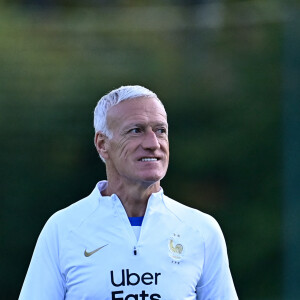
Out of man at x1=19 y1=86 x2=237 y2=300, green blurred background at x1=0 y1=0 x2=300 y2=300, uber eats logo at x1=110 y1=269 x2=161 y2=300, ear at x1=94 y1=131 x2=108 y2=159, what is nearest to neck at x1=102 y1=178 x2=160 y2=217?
man at x1=19 y1=86 x2=237 y2=300

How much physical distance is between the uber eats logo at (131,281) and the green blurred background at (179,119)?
5062mm

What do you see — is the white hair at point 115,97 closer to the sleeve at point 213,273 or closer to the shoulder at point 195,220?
the shoulder at point 195,220

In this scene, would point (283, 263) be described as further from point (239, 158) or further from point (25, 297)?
point (25, 297)

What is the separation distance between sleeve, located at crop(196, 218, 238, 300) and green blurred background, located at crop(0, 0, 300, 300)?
488cm

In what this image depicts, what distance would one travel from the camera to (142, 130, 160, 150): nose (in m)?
3.38

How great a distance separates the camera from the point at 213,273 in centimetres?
346

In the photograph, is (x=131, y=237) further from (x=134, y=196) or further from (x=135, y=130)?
(x=135, y=130)

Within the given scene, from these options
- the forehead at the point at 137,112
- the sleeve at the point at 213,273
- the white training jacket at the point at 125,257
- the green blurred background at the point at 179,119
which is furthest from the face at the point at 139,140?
the green blurred background at the point at 179,119

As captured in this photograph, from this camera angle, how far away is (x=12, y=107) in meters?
9.03

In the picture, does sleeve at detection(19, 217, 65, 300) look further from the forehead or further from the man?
the forehead

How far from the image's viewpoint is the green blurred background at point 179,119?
8688 mm

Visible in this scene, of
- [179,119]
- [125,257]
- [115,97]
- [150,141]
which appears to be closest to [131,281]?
[125,257]

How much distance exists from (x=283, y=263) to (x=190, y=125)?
152cm

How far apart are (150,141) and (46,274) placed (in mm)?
555
